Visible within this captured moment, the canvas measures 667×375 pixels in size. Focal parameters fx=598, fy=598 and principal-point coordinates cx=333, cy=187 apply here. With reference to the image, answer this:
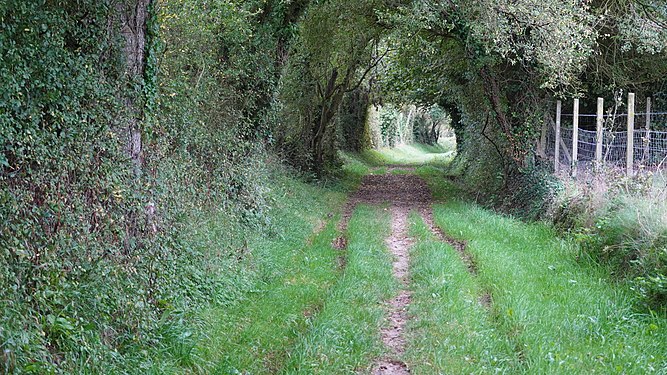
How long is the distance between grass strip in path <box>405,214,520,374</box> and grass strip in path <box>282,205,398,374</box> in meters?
0.43

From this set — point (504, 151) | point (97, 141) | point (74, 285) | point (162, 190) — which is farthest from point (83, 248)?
point (504, 151)

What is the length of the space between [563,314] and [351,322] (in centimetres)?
243

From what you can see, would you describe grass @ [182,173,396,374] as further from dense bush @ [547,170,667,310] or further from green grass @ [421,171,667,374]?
dense bush @ [547,170,667,310]

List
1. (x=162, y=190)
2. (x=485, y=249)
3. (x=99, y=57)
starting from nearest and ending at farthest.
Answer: (x=99, y=57)
(x=162, y=190)
(x=485, y=249)

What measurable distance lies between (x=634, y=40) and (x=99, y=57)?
13.2 metres

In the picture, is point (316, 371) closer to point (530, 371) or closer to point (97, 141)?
point (530, 371)

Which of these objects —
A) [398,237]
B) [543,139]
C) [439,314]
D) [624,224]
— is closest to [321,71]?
[543,139]

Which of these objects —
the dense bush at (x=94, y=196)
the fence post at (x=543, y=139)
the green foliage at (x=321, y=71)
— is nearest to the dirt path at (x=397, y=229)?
the dense bush at (x=94, y=196)

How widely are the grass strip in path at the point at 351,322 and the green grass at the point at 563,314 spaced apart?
136 cm

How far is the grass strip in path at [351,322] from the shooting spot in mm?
5711

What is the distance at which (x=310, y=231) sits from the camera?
12.6 m

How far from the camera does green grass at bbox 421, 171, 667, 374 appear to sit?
18.4 feet

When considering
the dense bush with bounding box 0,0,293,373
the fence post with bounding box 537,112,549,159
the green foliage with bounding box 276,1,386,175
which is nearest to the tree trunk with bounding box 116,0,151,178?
the dense bush with bounding box 0,0,293,373

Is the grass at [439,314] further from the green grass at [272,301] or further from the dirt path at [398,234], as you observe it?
the dirt path at [398,234]
